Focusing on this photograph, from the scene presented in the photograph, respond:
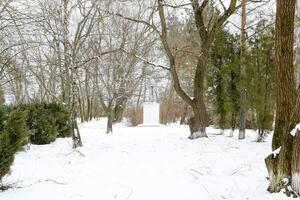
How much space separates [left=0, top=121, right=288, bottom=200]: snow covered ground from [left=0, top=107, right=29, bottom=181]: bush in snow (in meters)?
0.39

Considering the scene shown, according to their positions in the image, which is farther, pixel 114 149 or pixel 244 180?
pixel 114 149

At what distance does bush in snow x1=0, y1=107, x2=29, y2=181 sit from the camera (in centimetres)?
498

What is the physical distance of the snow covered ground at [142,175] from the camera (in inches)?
193

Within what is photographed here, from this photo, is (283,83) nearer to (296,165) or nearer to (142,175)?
(296,165)

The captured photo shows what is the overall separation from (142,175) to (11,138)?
2159mm

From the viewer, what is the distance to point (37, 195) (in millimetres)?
4840

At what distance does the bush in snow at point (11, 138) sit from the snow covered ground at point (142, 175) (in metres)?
0.39

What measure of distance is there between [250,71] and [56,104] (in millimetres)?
7132

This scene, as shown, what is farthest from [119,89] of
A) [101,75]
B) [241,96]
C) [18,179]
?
[18,179]

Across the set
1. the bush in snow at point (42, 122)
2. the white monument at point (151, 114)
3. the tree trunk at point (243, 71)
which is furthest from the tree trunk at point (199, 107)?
the white monument at point (151, 114)

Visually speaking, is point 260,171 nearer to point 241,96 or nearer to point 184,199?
point 184,199

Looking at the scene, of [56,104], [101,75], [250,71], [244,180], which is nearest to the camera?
[244,180]

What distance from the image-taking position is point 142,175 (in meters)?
6.06

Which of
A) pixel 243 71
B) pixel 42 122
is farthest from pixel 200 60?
pixel 42 122
